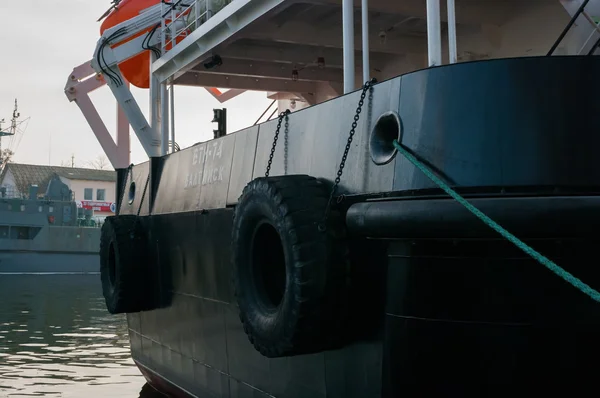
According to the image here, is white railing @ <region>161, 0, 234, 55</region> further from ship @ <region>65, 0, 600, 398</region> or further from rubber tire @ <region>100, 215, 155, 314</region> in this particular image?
rubber tire @ <region>100, 215, 155, 314</region>

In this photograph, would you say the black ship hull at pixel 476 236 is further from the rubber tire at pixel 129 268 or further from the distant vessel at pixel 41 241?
the distant vessel at pixel 41 241

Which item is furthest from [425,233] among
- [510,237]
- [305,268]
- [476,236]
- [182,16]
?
[182,16]

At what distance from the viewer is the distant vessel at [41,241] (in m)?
33.3

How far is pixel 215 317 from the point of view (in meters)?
6.10

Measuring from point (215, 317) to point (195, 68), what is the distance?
394 cm

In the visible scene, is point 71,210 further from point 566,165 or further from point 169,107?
point 566,165

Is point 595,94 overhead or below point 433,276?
overhead

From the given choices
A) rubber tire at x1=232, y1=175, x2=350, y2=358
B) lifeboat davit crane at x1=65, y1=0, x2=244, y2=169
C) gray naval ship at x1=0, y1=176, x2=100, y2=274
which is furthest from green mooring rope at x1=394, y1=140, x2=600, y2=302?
gray naval ship at x1=0, y1=176, x2=100, y2=274

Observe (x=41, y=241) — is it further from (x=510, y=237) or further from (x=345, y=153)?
(x=510, y=237)

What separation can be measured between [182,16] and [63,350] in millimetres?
5782

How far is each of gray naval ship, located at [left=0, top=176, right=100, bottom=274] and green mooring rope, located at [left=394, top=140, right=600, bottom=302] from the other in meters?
32.4

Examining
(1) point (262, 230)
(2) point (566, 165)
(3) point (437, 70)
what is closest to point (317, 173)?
(1) point (262, 230)

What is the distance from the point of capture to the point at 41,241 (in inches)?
1353

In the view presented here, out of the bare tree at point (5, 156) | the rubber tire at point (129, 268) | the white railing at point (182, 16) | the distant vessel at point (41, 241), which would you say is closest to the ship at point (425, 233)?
the rubber tire at point (129, 268)
